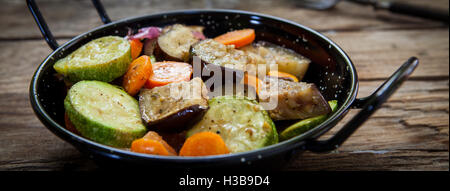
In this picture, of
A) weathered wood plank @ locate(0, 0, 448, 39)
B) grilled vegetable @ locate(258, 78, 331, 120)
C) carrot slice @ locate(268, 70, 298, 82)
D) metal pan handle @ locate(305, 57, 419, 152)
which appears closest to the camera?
metal pan handle @ locate(305, 57, 419, 152)

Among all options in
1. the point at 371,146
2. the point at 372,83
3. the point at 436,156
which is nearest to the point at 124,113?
→ the point at 371,146

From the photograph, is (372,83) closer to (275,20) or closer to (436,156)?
(436,156)

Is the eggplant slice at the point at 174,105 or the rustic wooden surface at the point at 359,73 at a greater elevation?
the eggplant slice at the point at 174,105

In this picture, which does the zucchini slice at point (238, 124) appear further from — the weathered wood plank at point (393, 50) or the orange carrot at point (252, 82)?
the weathered wood plank at point (393, 50)

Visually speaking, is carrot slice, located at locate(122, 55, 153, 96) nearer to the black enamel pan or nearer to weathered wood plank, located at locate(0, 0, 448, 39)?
the black enamel pan

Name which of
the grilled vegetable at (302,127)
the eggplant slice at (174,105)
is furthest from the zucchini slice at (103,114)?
the grilled vegetable at (302,127)

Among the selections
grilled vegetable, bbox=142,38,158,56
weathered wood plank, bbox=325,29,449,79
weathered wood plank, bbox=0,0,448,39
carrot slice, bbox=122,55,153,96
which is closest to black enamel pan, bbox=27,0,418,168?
grilled vegetable, bbox=142,38,158,56

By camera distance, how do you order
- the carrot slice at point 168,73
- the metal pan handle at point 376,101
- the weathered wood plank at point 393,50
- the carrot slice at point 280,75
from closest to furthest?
the metal pan handle at point 376,101 → the carrot slice at point 168,73 → the carrot slice at point 280,75 → the weathered wood plank at point 393,50

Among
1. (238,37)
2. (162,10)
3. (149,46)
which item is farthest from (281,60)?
(162,10)
